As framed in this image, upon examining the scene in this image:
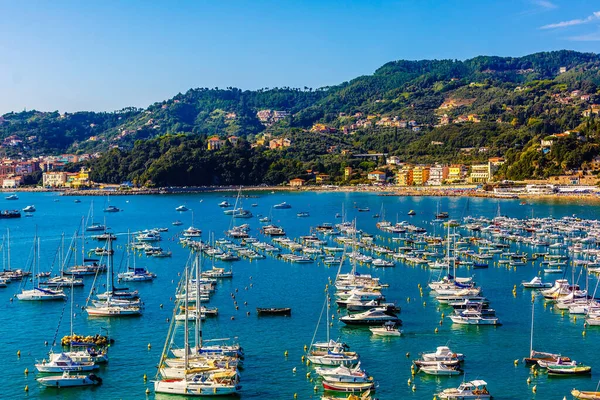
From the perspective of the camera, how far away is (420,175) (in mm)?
114125

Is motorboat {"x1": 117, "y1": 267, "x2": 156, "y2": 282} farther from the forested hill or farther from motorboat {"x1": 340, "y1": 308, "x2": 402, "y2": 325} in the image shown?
the forested hill

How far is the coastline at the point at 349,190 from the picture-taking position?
293 ft

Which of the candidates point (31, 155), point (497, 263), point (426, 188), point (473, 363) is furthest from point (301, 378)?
point (31, 155)

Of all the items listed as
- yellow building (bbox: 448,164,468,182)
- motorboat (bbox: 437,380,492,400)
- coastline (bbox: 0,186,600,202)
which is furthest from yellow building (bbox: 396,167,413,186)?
motorboat (bbox: 437,380,492,400)

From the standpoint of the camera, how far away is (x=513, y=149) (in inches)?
4348

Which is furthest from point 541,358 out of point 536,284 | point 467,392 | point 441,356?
point 536,284

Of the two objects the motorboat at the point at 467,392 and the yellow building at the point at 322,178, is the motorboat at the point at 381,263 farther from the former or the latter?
the yellow building at the point at 322,178

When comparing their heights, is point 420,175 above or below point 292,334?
above

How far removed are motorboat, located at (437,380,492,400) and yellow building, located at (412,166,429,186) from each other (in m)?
94.1

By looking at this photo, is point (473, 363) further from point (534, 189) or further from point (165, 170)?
point (165, 170)

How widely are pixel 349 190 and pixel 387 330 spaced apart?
Answer: 8396 centimetres

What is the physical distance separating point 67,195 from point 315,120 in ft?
→ 315

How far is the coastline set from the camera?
8931 cm

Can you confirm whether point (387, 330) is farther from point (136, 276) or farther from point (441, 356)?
point (136, 276)
